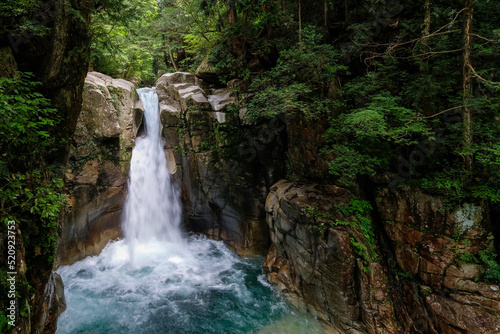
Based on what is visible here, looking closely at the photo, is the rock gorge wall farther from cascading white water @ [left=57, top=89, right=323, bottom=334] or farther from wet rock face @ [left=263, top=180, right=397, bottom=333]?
cascading white water @ [left=57, top=89, right=323, bottom=334]

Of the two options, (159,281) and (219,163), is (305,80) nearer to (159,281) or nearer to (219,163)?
(219,163)

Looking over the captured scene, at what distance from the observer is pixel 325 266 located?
20.8 feet

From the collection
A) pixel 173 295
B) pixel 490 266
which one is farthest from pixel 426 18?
pixel 173 295

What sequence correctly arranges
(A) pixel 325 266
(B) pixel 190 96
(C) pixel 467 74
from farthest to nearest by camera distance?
(B) pixel 190 96 < (A) pixel 325 266 < (C) pixel 467 74

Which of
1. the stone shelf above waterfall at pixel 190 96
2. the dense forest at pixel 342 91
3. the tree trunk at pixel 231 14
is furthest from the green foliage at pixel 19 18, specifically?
the tree trunk at pixel 231 14

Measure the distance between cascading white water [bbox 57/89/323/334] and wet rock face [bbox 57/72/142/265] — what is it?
536 millimetres

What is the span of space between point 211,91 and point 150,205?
5.90 meters

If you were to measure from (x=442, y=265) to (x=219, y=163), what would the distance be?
25.4 feet

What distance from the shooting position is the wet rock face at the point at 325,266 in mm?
5875

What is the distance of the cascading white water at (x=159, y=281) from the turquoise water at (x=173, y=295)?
0.09 feet

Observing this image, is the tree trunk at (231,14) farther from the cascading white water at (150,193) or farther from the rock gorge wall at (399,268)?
the rock gorge wall at (399,268)

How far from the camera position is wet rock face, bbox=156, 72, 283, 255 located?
9797mm

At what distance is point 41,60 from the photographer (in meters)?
5.18

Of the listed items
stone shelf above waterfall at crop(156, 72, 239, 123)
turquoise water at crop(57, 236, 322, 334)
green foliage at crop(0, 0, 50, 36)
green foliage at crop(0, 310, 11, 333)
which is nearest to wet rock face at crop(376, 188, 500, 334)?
turquoise water at crop(57, 236, 322, 334)
